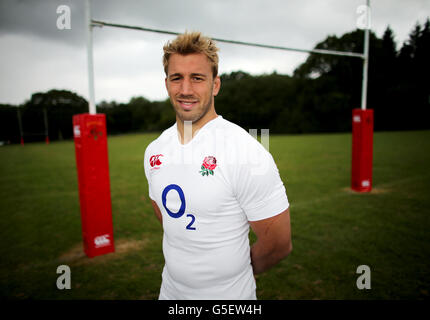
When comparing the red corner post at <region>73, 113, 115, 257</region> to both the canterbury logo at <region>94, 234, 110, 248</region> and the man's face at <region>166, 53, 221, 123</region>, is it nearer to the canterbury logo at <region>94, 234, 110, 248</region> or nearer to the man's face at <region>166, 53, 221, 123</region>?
the canterbury logo at <region>94, 234, 110, 248</region>

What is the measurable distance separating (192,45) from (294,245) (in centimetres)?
362

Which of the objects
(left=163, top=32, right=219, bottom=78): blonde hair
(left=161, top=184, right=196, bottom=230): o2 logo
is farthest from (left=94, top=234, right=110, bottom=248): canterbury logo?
(left=163, top=32, right=219, bottom=78): blonde hair

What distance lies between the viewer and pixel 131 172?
11219mm

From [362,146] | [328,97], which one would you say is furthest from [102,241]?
[328,97]

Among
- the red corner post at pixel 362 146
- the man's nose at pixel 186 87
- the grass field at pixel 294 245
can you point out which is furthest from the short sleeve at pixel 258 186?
the red corner post at pixel 362 146

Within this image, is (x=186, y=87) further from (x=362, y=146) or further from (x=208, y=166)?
(x=362, y=146)

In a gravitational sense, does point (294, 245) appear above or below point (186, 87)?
below

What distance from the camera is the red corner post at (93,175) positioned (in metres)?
3.49

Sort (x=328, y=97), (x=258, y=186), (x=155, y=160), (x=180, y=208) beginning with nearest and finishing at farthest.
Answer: (x=258, y=186) < (x=180, y=208) < (x=155, y=160) < (x=328, y=97)

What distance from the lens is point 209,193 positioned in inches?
51.8

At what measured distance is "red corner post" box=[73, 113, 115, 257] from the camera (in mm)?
3490

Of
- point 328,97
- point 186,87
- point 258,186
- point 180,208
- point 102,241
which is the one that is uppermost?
point 328,97
